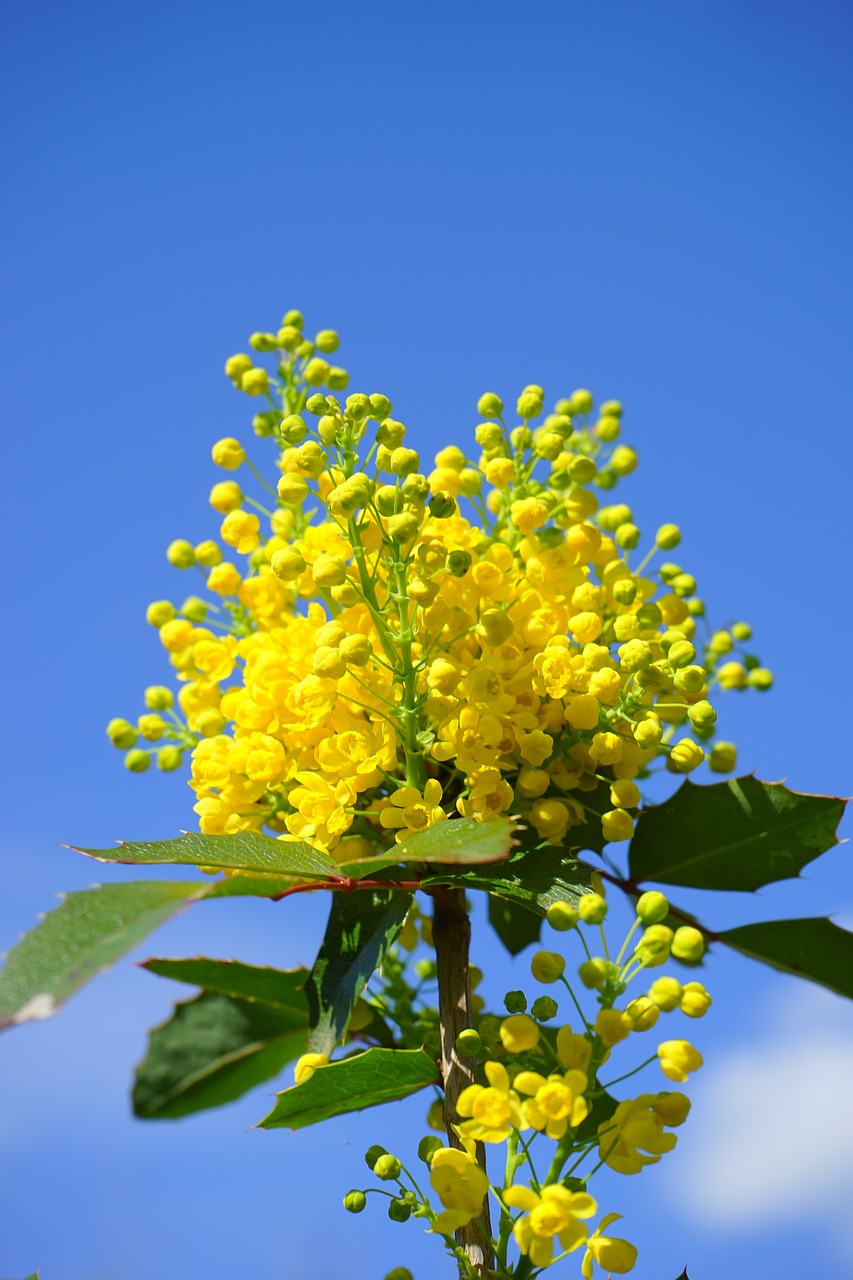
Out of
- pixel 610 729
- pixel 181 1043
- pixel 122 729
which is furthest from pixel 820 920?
pixel 122 729

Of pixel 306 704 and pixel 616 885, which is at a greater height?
pixel 306 704

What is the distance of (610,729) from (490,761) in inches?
6.6

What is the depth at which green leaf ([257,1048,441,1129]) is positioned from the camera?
105cm

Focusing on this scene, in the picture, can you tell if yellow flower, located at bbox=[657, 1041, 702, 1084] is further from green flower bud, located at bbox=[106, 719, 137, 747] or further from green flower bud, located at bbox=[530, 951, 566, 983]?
green flower bud, located at bbox=[106, 719, 137, 747]

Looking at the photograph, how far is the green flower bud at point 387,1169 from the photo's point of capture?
3.36ft

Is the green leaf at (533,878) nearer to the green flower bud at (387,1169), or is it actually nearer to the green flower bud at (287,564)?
the green flower bud at (387,1169)

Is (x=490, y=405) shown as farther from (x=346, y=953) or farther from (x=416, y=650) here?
(x=346, y=953)

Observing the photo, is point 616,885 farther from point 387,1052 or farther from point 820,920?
point 387,1052

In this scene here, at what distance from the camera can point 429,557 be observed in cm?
110

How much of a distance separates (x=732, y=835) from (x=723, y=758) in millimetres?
266

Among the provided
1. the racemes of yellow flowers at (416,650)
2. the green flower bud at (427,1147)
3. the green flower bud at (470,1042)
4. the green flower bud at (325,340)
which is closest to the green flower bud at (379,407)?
the racemes of yellow flowers at (416,650)

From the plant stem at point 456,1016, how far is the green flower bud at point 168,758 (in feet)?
1.38

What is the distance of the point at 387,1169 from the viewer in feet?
3.36

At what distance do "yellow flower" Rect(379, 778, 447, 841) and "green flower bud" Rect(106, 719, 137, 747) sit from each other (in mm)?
458
